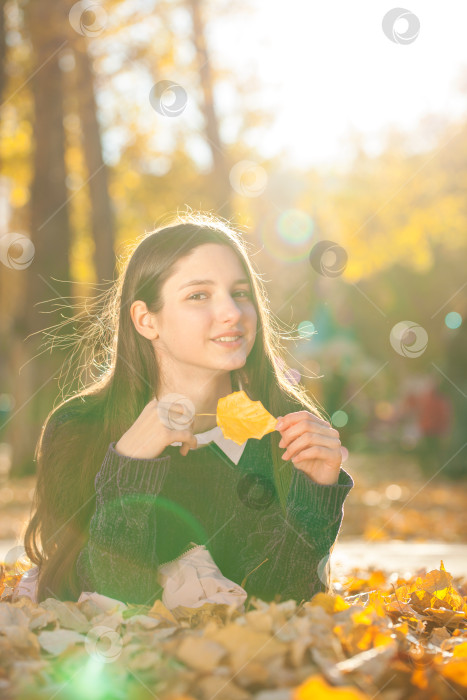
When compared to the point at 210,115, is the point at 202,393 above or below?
below

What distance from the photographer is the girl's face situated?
2799 mm

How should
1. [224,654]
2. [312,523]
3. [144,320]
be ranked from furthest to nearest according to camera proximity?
[144,320]
[312,523]
[224,654]

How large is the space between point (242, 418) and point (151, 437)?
0.33m

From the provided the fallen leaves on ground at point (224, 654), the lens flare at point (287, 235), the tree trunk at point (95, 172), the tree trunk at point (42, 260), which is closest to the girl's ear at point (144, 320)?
the fallen leaves on ground at point (224, 654)

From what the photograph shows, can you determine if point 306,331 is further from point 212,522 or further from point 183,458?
point 212,522

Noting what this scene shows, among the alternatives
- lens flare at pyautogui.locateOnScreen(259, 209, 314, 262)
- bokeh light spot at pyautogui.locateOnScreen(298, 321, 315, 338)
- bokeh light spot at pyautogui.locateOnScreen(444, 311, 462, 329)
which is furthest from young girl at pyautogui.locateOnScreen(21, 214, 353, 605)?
lens flare at pyautogui.locateOnScreen(259, 209, 314, 262)

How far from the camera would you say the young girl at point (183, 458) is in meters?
2.54

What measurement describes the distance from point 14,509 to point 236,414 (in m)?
8.26

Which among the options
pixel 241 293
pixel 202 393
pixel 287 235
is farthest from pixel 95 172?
pixel 287 235

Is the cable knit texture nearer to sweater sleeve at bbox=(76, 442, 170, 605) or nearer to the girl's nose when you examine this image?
sweater sleeve at bbox=(76, 442, 170, 605)

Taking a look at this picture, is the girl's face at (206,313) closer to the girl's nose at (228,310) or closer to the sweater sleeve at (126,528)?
the girl's nose at (228,310)

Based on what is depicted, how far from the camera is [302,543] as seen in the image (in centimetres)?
264

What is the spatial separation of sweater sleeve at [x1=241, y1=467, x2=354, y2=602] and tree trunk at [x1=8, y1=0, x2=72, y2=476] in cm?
968

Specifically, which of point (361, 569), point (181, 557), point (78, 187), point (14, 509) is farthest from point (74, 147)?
point (181, 557)
